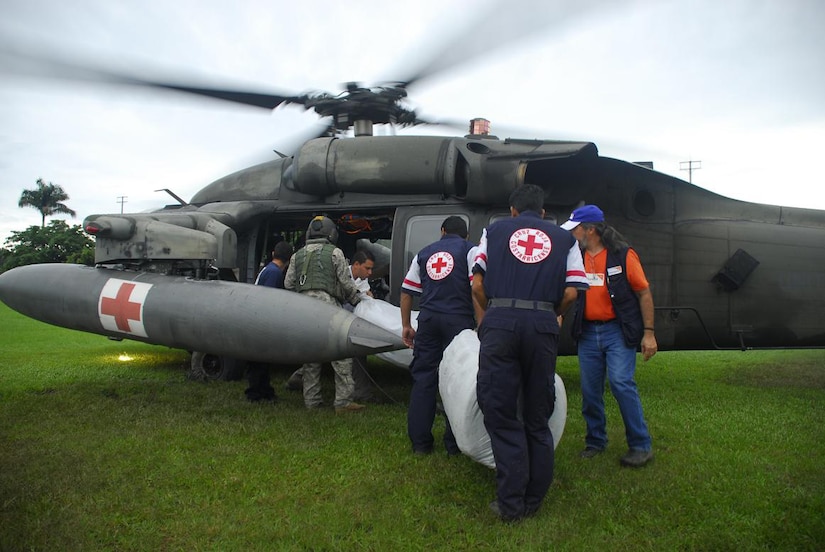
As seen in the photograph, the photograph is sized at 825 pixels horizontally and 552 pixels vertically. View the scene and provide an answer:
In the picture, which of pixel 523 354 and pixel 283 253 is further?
pixel 283 253

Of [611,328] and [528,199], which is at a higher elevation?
[528,199]

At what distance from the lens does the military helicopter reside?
19.7 feet

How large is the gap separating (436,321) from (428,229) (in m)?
2.28

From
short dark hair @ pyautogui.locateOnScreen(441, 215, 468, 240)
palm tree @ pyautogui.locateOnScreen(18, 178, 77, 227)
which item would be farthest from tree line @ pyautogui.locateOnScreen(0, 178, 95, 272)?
short dark hair @ pyautogui.locateOnScreen(441, 215, 468, 240)

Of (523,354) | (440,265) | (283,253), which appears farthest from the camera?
(283,253)

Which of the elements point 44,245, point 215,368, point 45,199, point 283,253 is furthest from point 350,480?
point 45,199

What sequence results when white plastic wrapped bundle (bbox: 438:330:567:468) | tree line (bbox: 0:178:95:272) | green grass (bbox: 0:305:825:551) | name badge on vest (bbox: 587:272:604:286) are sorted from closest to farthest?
green grass (bbox: 0:305:825:551) < white plastic wrapped bundle (bbox: 438:330:567:468) < name badge on vest (bbox: 587:272:604:286) < tree line (bbox: 0:178:95:272)

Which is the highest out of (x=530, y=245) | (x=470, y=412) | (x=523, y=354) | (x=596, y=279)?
(x=530, y=245)

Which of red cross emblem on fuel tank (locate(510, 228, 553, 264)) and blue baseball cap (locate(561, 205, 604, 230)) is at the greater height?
blue baseball cap (locate(561, 205, 604, 230))

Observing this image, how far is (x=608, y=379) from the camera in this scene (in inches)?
165

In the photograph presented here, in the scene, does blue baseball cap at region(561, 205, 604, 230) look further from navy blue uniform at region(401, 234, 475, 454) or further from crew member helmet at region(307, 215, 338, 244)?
crew member helmet at region(307, 215, 338, 244)

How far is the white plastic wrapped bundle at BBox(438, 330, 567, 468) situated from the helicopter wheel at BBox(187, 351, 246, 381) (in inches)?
149

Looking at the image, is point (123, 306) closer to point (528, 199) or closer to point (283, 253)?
point (283, 253)

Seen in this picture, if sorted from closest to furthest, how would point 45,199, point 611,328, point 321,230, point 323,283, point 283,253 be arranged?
point 611,328 < point 323,283 < point 321,230 < point 283,253 < point 45,199
